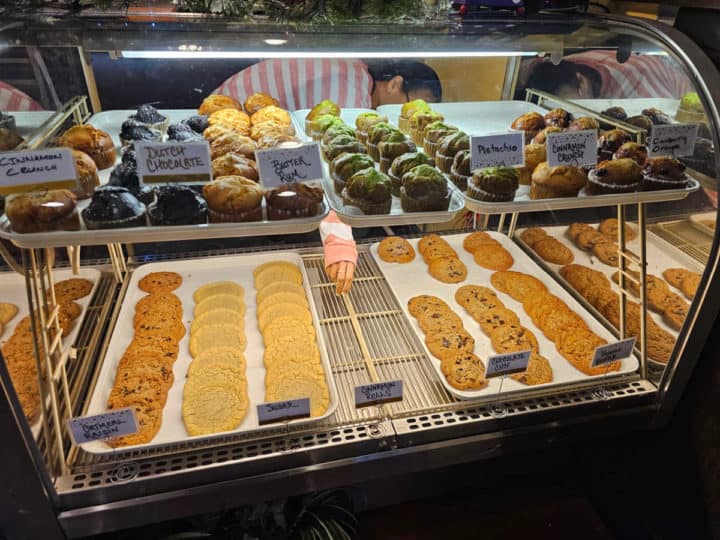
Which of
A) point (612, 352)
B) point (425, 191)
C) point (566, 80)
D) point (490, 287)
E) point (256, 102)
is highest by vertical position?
point (566, 80)

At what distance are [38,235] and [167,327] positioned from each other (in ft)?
2.86

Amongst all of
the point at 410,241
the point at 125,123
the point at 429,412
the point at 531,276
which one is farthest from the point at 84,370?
the point at 531,276

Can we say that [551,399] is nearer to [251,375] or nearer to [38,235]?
[251,375]

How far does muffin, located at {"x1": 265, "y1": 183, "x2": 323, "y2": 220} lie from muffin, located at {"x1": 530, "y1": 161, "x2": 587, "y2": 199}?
81 cm

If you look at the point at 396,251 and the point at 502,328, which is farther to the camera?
the point at 396,251

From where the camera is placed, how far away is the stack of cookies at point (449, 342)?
206 cm

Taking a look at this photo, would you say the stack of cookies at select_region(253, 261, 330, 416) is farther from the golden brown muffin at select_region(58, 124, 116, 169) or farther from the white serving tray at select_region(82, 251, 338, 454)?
the golden brown muffin at select_region(58, 124, 116, 169)

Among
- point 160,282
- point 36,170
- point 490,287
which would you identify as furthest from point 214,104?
point 490,287

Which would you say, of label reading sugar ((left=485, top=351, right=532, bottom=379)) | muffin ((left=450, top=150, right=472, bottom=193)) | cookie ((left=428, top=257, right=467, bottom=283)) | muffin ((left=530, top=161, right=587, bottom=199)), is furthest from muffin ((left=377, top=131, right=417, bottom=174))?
label reading sugar ((left=485, top=351, right=532, bottom=379))

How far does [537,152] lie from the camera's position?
6.70 ft

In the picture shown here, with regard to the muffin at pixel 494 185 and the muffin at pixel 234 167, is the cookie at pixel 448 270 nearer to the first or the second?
the muffin at pixel 494 185

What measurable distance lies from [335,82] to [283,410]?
4.71 feet

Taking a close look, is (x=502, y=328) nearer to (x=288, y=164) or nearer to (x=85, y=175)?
(x=288, y=164)

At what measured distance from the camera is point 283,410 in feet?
5.92
